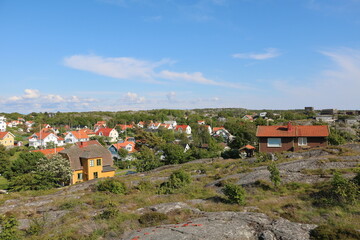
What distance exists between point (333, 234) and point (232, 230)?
13.1ft

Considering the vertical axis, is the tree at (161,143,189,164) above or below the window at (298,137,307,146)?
below

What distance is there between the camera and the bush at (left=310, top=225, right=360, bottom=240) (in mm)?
9219

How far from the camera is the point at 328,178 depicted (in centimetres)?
1830

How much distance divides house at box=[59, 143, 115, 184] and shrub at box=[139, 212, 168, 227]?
97.5ft

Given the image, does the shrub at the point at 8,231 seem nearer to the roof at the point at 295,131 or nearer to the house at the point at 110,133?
the roof at the point at 295,131

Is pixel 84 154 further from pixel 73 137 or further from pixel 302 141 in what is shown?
pixel 73 137

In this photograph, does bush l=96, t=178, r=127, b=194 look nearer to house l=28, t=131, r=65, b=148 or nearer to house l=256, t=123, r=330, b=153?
house l=256, t=123, r=330, b=153

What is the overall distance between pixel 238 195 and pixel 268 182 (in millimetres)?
4927

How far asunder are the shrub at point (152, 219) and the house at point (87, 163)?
29.7 meters

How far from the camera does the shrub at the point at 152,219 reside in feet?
42.5

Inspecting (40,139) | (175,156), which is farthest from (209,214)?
(40,139)

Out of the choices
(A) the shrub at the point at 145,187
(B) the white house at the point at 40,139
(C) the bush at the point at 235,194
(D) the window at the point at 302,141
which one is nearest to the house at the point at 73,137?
(B) the white house at the point at 40,139

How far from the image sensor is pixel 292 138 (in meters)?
34.6

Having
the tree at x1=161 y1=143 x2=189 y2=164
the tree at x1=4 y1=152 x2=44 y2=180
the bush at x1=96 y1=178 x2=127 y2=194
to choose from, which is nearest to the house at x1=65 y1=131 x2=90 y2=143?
the tree at x1=4 y1=152 x2=44 y2=180
